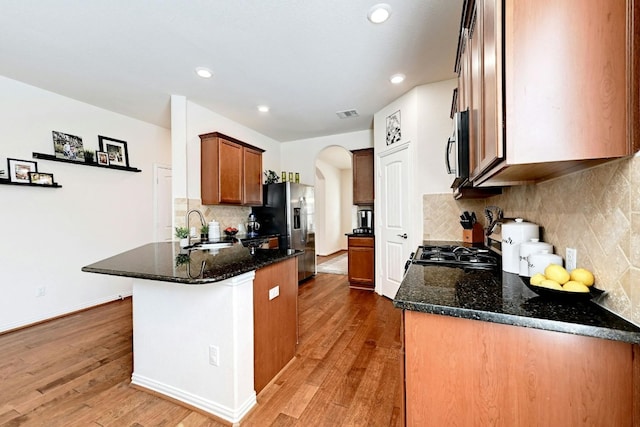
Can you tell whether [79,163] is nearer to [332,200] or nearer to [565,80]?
[565,80]

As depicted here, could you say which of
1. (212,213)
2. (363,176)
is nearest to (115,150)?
(212,213)

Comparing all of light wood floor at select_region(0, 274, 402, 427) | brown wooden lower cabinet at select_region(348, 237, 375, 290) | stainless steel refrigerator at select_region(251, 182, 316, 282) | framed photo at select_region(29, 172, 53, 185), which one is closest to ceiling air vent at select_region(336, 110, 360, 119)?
stainless steel refrigerator at select_region(251, 182, 316, 282)

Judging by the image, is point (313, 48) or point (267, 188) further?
point (267, 188)

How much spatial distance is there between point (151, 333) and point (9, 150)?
295cm

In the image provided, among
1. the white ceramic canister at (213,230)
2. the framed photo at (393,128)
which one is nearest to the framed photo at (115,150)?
the white ceramic canister at (213,230)

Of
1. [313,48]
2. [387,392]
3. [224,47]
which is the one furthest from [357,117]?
[387,392]

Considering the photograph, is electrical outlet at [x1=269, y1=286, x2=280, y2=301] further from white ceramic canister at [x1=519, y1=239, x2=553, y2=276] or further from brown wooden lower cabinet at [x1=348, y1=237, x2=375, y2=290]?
brown wooden lower cabinet at [x1=348, y1=237, x2=375, y2=290]

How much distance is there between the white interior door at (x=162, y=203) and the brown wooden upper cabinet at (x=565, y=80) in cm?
463

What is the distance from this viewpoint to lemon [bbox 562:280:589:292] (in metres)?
0.89

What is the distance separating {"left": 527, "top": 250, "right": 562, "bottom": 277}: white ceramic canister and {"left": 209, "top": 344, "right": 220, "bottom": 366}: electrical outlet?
5.83 ft

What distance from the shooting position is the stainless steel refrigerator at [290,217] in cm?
444

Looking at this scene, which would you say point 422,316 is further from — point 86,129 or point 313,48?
point 86,129

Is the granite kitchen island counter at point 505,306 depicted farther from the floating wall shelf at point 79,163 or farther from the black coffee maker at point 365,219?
the floating wall shelf at point 79,163

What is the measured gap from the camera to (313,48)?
7.88 ft
